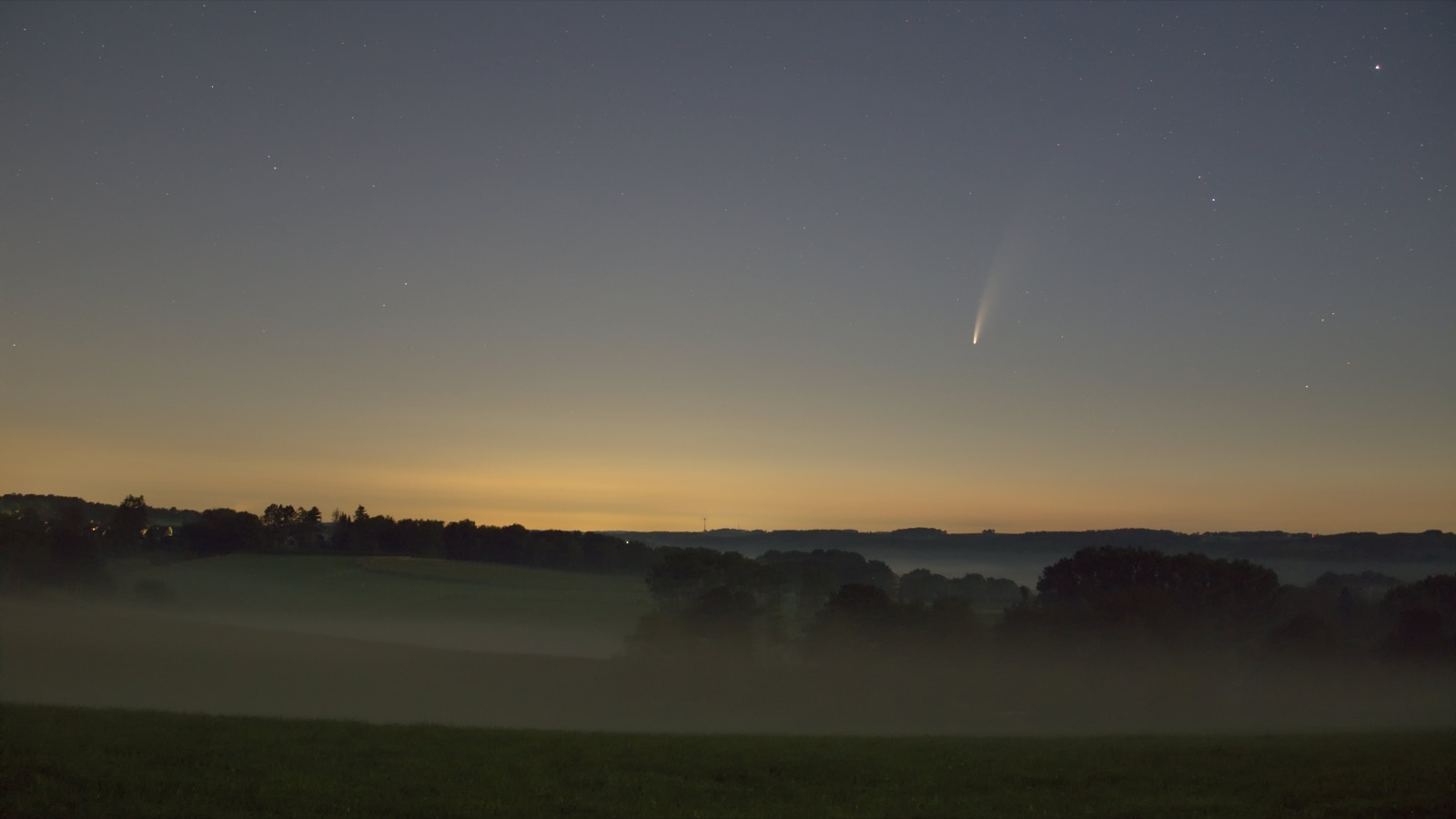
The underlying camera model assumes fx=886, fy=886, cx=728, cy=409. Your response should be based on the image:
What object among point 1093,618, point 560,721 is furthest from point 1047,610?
point 560,721

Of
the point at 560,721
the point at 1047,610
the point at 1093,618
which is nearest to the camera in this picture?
the point at 560,721

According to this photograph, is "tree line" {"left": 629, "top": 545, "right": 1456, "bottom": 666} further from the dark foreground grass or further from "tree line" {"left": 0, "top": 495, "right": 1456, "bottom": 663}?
the dark foreground grass

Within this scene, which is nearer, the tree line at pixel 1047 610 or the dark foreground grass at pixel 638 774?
the dark foreground grass at pixel 638 774

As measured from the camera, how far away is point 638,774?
1631 centimetres

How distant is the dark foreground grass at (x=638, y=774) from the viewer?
13.4 meters

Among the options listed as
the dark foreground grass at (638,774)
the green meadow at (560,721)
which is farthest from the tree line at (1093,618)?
the dark foreground grass at (638,774)

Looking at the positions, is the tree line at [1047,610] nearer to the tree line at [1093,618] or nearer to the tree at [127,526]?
the tree line at [1093,618]

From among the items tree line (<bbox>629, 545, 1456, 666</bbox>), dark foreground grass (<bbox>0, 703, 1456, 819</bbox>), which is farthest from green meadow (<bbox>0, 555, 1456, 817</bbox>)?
tree line (<bbox>629, 545, 1456, 666</bbox>)

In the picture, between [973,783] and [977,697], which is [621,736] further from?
[977,697]

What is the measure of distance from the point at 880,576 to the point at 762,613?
1250 inches

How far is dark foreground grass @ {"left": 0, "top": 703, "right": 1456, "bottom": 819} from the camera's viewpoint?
13445mm

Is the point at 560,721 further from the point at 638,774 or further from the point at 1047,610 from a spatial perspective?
the point at 1047,610

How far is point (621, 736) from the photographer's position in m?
22.0

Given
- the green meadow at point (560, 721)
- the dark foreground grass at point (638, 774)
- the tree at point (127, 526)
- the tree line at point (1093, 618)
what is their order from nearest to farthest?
the dark foreground grass at point (638, 774), the green meadow at point (560, 721), the tree line at point (1093, 618), the tree at point (127, 526)
